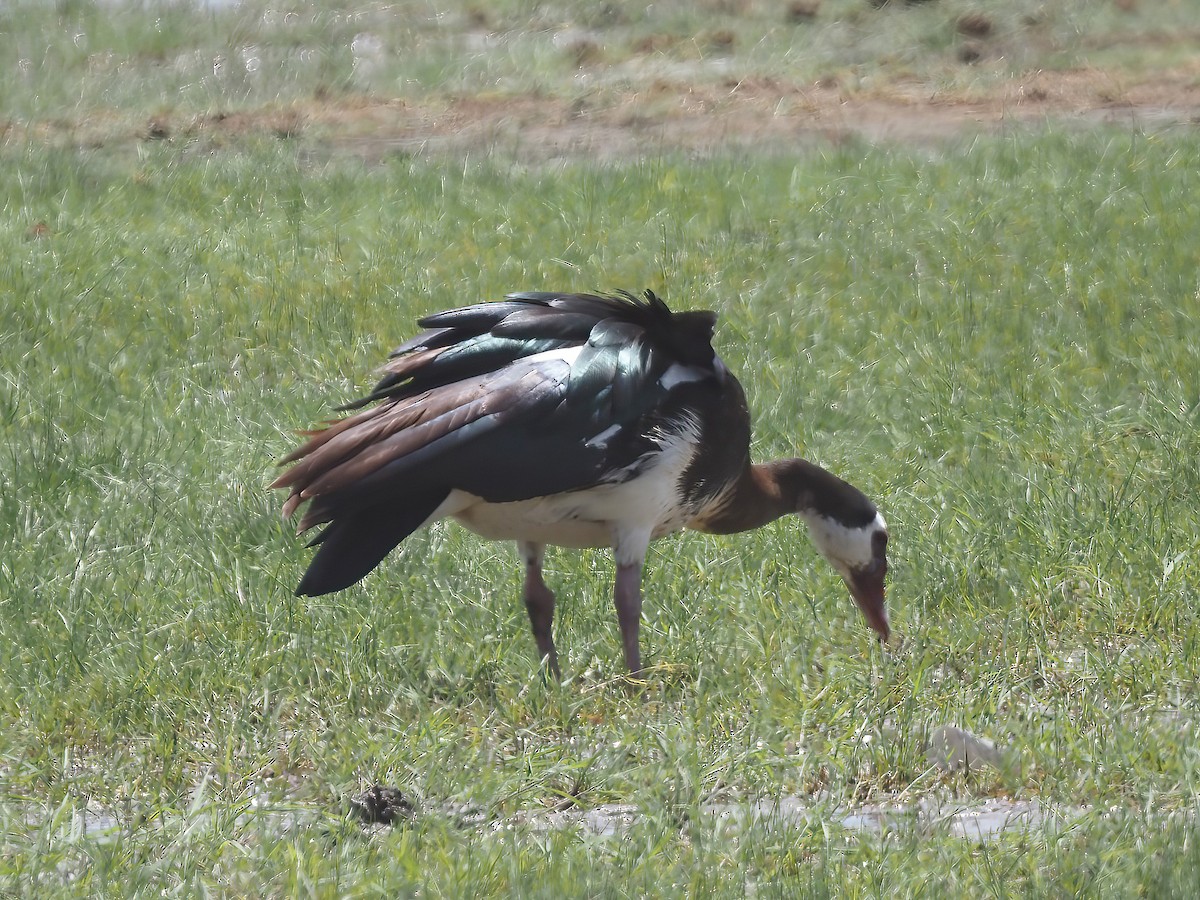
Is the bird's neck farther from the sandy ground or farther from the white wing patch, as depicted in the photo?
the sandy ground

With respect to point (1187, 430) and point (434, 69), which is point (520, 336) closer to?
point (1187, 430)

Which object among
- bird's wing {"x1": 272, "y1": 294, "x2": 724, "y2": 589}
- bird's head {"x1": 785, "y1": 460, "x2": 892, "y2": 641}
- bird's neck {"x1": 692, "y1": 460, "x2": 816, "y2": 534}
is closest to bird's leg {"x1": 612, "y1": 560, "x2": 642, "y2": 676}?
bird's wing {"x1": 272, "y1": 294, "x2": 724, "y2": 589}

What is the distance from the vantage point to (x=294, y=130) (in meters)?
12.6

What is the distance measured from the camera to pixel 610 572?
236 inches

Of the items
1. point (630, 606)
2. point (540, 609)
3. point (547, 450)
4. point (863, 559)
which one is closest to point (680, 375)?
point (547, 450)

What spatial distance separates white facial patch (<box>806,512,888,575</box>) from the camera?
566 cm

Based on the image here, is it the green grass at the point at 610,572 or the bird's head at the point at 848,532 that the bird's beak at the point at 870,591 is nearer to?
the bird's head at the point at 848,532

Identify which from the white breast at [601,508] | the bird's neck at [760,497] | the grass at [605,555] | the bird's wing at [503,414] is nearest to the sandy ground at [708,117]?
the grass at [605,555]

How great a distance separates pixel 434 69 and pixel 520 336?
948cm

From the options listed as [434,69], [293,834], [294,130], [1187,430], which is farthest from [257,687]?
[434,69]

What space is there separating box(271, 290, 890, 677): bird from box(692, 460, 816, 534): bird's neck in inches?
0.6

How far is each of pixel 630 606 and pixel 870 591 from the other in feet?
2.81

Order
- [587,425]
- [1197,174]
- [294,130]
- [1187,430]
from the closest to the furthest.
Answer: [587,425], [1187,430], [1197,174], [294,130]

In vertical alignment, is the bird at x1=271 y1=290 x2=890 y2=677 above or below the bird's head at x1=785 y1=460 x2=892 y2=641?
A: above
